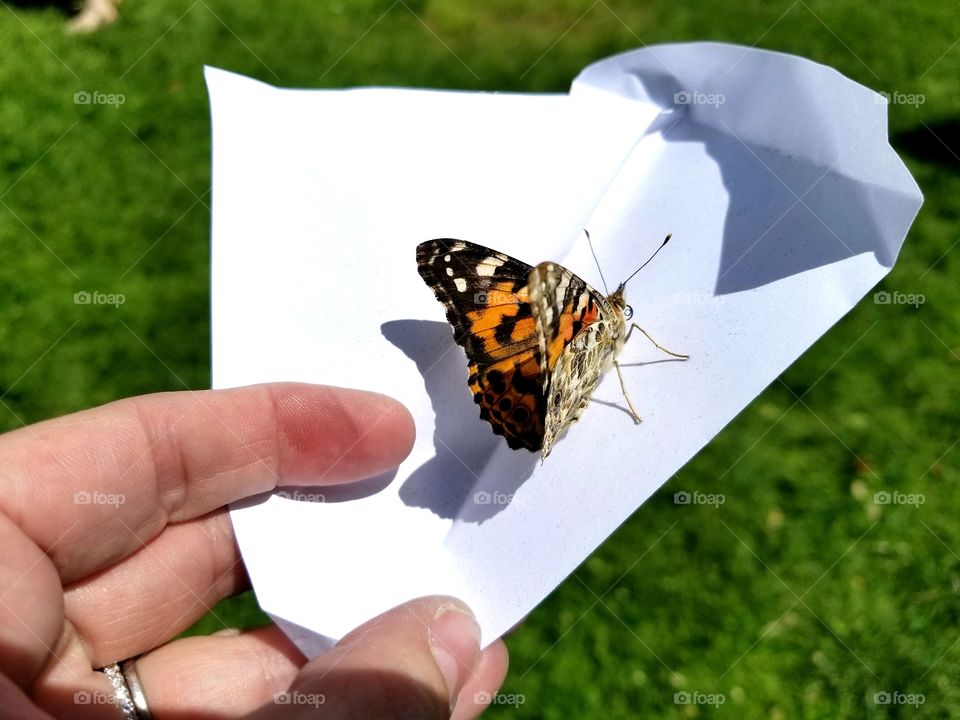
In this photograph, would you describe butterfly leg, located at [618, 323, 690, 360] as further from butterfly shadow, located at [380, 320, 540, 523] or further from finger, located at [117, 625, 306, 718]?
finger, located at [117, 625, 306, 718]

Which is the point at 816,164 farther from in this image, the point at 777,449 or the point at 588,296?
the point at 777,449

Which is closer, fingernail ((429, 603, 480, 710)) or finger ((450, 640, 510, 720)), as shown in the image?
fingernail ((429, 603, 480, 710))

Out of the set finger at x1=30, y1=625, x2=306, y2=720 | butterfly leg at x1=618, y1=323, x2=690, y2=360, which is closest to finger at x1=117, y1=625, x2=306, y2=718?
finger at x1=30, y1=625, x2=306, y2=720

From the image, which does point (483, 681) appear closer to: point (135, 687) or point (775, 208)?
point (135, 687)

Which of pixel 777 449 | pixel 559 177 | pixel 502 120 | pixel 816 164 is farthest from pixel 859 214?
pixel 777 449

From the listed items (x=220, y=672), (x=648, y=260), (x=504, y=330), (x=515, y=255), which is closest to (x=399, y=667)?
(x=220, y=672)

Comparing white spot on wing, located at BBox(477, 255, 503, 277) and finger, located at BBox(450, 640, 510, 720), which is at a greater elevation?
white spot on wing, located at BBox(477, 255, 503, 277)

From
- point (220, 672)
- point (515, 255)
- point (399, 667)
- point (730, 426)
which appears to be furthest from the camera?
point (730, 426)
